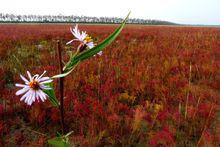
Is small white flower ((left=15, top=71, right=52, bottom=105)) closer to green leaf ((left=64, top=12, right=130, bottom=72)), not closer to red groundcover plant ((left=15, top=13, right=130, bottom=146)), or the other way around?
red groundcover plant ((left=15, top=13, right=130, bottom=146))

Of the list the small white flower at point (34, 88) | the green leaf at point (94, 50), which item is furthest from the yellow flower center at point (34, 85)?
the green leaf at point (94, 50)

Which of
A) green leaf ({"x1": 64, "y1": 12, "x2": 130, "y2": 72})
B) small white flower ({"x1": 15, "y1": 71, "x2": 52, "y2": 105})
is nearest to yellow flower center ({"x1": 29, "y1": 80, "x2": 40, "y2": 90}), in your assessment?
small white flower ({"x1": 15, "y1": 71, "x2": 52, "y2": 105})

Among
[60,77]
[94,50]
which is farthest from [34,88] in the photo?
[94,50]

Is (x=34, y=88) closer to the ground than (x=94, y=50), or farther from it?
closer to the ground

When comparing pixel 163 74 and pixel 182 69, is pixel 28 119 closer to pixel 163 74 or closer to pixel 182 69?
pixel 163 74

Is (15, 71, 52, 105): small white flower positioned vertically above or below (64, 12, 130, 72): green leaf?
below

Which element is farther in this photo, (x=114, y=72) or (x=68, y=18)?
(x=68, y=18)

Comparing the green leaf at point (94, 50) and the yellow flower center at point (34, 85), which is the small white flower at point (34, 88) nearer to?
the yellow flower center at point (34, 85)

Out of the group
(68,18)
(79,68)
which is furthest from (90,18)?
(79,68)

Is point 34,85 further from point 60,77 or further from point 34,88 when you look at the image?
point 60,77

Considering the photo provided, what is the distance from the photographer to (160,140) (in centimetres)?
230

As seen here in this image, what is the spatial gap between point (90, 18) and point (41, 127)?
122m

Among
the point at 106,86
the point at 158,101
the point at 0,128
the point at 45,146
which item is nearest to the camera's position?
the point at 45,146

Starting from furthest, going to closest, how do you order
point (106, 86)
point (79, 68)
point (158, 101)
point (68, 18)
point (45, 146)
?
point (68, 18)
point (79, 68)
point (106, 86)
point (158, 101)
point (45, 146)
